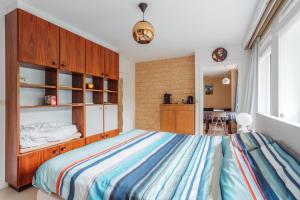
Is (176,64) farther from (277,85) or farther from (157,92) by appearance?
(277,85)

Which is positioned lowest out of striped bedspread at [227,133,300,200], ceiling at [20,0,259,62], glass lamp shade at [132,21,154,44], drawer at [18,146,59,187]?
drawer at [18,146,59,187]

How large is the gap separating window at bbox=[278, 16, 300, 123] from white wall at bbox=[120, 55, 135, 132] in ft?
11.6

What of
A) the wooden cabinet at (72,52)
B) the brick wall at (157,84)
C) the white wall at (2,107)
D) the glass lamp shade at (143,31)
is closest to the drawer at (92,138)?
the white wall at (2,107)

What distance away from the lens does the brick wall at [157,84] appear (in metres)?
4.32

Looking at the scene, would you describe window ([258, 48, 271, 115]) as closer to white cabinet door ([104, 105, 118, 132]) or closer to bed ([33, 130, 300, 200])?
bed ([33, 130, 300, 200])

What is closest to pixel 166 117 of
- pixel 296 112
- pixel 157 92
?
pixel 157 92

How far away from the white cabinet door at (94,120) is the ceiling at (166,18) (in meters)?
1.42

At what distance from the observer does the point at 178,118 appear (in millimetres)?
4043

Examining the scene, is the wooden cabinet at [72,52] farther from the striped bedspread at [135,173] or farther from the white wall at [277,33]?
the white wall at [277,33]

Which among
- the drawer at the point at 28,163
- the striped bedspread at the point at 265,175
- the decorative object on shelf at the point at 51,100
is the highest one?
the decorative object on shelf at the point at 51,100

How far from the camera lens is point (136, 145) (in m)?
1.63

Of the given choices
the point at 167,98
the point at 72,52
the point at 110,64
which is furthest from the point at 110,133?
the point at 167,98

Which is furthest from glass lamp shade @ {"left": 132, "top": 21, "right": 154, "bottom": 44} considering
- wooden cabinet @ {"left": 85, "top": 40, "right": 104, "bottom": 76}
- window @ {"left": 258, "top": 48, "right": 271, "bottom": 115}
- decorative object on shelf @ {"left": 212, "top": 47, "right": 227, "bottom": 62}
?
decorative object on shelf @ {"left": 212, "top": 47, "right": 227, "bottom": 62}

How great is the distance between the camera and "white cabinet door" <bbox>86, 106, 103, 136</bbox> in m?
2.75
